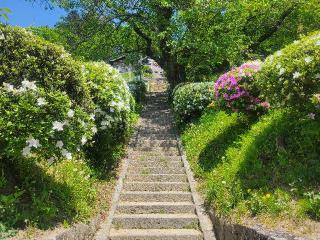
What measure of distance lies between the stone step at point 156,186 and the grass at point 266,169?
0.54 m

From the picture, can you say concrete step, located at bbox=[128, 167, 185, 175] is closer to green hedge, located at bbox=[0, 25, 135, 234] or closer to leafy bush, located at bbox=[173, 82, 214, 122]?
green hedge, located at bbox=[0, 25, 135, 234]

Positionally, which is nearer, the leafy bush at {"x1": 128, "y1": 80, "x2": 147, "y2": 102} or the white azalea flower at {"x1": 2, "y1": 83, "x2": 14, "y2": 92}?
the white azalea flower at {"x1": 2, "y1": 83, "x2": 14, "y2": 92}

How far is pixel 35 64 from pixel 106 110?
9.98ft

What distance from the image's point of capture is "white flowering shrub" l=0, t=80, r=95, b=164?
262 inches

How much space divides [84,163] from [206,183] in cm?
273

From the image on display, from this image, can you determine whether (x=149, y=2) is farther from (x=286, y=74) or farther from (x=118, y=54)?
(x=286, y=74)

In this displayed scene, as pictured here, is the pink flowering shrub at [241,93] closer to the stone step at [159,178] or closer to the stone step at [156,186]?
the stone step at [159,178]

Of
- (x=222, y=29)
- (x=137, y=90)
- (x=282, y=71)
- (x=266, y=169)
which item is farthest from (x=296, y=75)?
(x=137, y=90)

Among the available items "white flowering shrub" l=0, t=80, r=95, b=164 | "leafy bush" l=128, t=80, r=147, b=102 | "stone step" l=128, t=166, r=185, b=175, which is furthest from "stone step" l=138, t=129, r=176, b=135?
"white flowering shrub" l=0, t=80, r=95, b=164

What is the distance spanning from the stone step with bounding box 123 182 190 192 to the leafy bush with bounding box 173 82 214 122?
5.78 meters

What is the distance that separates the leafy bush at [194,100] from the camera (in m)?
16.1

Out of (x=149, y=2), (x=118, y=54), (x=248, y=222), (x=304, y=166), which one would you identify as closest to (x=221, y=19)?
(x=149, y=2)

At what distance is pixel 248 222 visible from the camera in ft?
23.8

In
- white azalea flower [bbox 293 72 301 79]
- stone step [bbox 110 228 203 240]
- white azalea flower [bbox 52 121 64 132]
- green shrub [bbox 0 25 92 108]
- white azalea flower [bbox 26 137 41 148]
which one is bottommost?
stone step [bbox 110 228 203 240]
